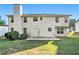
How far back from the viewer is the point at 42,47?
405 cm

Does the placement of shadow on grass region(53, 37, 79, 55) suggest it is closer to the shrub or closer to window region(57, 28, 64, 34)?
window region(57, 28, 64, 34)

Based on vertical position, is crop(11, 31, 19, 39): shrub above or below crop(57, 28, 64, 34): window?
below

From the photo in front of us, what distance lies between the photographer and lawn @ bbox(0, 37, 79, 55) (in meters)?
4.02

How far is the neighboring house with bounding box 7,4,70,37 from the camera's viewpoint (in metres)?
4.02

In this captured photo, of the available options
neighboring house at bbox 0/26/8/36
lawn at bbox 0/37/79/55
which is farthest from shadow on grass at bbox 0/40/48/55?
neighboring house at bbox 0/26/8/36

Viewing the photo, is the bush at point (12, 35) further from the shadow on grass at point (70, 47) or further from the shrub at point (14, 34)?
the shadow on grass at point (70, 47)

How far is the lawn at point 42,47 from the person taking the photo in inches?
158

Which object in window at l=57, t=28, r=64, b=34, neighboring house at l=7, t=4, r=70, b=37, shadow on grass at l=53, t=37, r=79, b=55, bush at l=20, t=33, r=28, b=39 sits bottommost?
shadow on grass at l=53, t=37, r=79, b=55

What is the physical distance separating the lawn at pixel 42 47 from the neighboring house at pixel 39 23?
9 cm

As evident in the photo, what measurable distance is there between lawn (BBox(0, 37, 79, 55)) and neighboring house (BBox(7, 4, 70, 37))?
9cm

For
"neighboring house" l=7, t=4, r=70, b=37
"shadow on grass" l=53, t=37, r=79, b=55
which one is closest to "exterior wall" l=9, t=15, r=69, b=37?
"neighboring house" l=7, t=4, r=70, b=37

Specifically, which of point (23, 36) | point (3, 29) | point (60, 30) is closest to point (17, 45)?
point (23, 36)

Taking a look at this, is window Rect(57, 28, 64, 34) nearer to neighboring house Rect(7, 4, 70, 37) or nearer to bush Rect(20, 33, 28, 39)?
neighboring house Rect(7, 4, 70, 37)

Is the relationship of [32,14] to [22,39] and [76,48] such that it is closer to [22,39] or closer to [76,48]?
[22,39]
